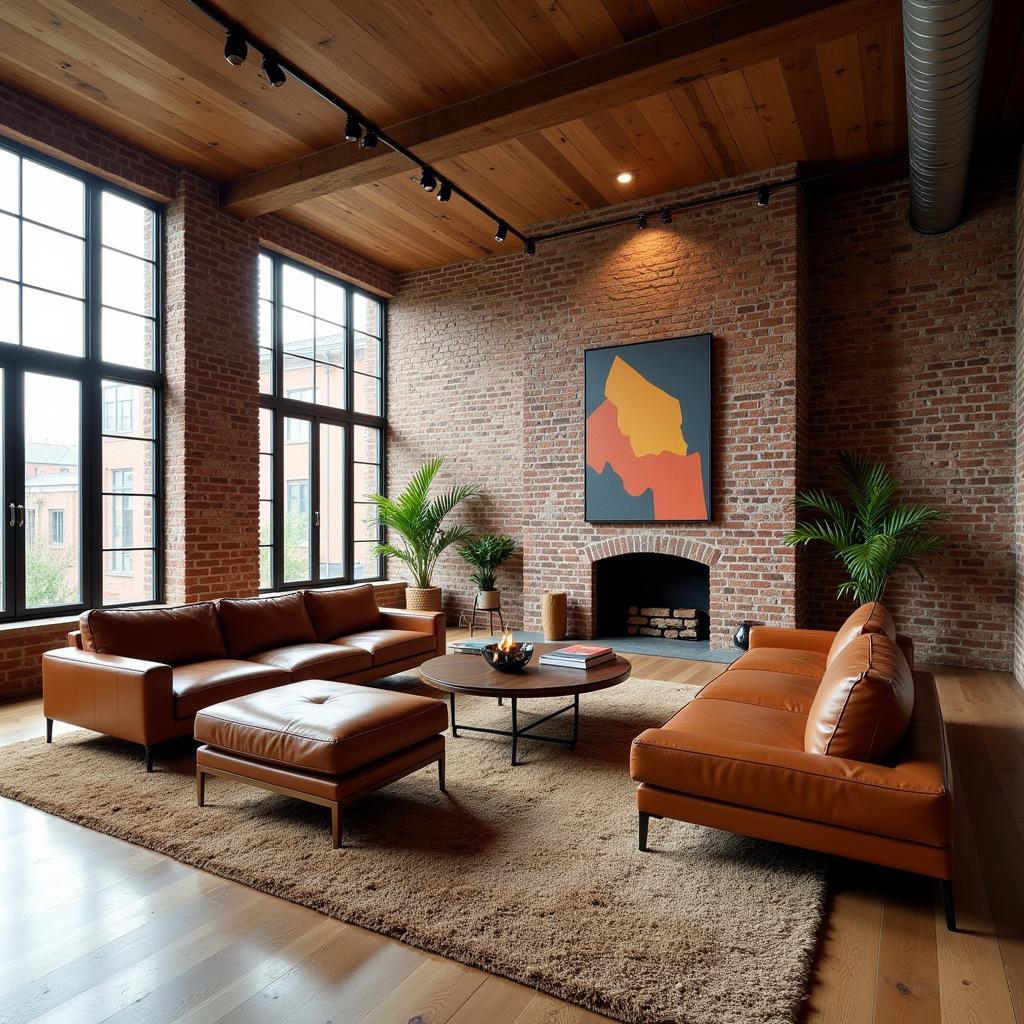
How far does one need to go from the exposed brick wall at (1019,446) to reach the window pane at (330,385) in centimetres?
599

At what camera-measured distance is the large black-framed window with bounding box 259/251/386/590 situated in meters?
6.87

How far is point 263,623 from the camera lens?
4.46m

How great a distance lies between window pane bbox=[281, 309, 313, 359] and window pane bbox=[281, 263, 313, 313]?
0.09 metres

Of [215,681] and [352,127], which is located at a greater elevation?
[352,127]

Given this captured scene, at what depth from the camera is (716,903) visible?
7.20ft

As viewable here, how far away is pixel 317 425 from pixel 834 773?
6235mm

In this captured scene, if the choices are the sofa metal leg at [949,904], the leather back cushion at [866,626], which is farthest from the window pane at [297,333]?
the sofa metal leg at [949,904]

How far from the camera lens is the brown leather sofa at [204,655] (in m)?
3.43

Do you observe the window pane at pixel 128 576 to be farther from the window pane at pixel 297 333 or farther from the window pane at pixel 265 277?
the window pane at pixel 265 277

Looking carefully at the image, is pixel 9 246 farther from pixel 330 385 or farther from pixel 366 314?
pixel 366 314

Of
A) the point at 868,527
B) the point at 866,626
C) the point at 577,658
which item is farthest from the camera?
the point at 868,527

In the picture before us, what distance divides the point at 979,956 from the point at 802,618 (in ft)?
13.5

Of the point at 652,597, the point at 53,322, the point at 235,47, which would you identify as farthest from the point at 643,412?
the point at 53,322

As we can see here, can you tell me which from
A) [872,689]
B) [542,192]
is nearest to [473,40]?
[542,192]
